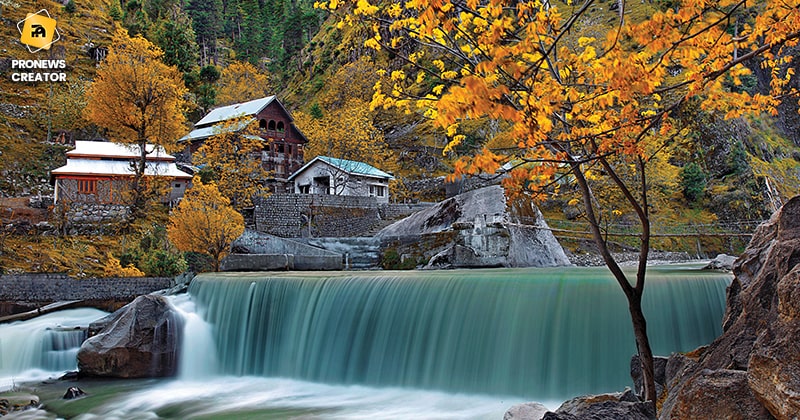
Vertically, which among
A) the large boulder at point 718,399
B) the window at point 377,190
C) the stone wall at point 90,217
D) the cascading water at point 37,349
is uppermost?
the window at point 377,190

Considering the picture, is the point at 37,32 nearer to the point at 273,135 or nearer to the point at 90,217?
the point at 273,135

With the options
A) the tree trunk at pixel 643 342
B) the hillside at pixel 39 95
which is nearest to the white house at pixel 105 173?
the hillside at pixel 39 95

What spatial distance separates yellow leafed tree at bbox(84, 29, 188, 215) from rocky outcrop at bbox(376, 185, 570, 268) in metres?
16.3

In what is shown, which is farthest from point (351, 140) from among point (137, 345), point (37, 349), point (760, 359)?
point (760, 359)

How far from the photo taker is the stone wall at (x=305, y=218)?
34781mm

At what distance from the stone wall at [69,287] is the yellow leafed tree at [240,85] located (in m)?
47.2

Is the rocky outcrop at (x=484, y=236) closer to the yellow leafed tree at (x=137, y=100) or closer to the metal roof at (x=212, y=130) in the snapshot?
the yellow leafed tree at (x=137, y=100)

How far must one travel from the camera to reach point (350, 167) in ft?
147

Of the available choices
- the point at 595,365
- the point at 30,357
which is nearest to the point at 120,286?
the point at 30,357

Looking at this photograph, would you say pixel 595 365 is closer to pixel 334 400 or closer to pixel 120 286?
pixel 334 400

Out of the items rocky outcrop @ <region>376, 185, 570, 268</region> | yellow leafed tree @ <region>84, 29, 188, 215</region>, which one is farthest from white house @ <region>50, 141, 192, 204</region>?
rocky outcrop @ <region>376, 185, 570, 268</region>

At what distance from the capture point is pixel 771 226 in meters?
7.93

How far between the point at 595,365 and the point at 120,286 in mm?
17611

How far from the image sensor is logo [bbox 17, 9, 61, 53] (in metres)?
50.3
